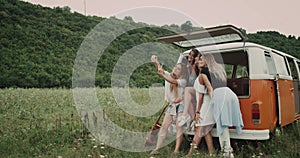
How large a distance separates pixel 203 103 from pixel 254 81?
2.61ft

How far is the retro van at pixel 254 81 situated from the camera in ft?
14.1

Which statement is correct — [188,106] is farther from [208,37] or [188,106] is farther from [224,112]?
[208,37]

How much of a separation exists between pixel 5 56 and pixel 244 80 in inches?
845

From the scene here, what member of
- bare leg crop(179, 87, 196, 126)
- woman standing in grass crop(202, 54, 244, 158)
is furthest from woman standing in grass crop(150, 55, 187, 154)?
woman standing in grass crop(202, 54, 244, 158)

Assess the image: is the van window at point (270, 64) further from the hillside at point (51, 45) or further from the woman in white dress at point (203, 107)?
the hillside at point (51, 45)

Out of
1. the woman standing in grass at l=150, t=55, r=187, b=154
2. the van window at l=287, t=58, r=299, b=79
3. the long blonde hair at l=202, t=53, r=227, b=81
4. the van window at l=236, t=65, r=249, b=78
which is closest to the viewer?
the long blonde hair at l=202, t=53, r=227, b=81

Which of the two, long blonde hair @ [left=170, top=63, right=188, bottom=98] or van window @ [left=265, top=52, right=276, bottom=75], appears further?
long blonde hair @ [left=170, top=63, right=188, bottom=98]

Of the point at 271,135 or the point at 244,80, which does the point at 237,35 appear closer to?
the point at 244,80

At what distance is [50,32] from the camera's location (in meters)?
29.6

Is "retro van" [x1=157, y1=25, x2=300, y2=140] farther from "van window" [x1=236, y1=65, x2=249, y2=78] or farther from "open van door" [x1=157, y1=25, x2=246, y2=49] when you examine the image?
"van window" [x1=236, y1=65, x2=249, y2=78]

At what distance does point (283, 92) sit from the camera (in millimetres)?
5074

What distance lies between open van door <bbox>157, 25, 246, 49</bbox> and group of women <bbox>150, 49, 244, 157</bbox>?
0.26 m

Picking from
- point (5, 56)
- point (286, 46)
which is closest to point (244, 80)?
point (5, 56)

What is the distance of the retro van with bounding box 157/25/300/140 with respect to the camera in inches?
169
